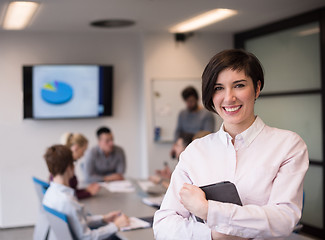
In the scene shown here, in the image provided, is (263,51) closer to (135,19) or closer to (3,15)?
(135,19)

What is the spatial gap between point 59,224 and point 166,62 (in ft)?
13.1

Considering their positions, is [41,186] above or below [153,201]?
above

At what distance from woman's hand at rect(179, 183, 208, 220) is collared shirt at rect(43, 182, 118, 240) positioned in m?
1.66

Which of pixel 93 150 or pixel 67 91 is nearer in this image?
pixel 93 150

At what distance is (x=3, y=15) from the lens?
502 centimetres

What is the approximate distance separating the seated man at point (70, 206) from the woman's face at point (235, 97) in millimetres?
1693

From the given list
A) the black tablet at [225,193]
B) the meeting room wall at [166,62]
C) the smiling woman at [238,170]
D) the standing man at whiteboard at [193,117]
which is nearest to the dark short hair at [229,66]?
the smiling woman at [238,170]

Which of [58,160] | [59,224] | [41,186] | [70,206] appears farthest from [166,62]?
[59,224]

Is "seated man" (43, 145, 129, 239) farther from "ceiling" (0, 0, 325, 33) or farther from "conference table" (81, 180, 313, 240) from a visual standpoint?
"ceiling" (0, 0, 325, 33)

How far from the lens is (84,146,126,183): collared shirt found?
16.4 feet

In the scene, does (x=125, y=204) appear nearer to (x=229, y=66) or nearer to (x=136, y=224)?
(x=136, y=224)

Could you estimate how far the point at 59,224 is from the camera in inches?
110

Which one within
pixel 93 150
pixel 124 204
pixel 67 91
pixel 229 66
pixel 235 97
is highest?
pixel 67 91

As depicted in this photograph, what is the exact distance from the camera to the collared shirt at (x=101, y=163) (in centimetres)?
500
